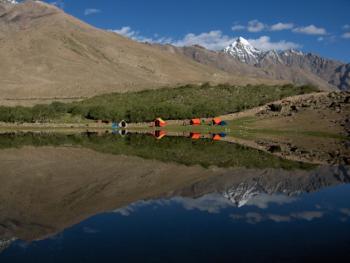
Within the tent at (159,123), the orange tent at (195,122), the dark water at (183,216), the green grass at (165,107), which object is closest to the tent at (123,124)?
the green grass at (165,107)

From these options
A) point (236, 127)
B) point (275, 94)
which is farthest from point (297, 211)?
point (275, 94)

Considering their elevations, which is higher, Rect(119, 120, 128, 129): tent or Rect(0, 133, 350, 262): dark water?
Rect(119, 120, 128, 129): tent

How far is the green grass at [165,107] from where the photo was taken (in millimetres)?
105812

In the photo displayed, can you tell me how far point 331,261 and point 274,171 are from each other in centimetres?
1914

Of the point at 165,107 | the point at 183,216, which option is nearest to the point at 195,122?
the point at 165,107

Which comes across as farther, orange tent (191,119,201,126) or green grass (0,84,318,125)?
green grass (0,84,318,125)

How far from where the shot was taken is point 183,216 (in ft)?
67.7

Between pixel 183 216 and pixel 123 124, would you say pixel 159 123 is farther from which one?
pixel 183 216

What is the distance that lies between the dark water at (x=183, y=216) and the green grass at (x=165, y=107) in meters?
70.7

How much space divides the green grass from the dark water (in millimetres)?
70743

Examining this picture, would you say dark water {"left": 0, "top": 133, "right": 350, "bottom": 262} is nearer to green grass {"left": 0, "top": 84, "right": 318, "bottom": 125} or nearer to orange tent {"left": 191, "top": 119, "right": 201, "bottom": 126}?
orange tent {"left": 191, "top": 119, "right": 201, "bottom": 126}

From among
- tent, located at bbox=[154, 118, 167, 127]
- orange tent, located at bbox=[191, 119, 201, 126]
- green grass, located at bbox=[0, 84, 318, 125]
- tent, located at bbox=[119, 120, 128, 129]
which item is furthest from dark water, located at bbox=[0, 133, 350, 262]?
green grass, located at bbox=[0, 84, 318, 125]

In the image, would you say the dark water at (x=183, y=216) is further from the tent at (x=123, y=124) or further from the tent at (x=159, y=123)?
the tent at (x=123, y=124)

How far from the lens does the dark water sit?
619 inches
